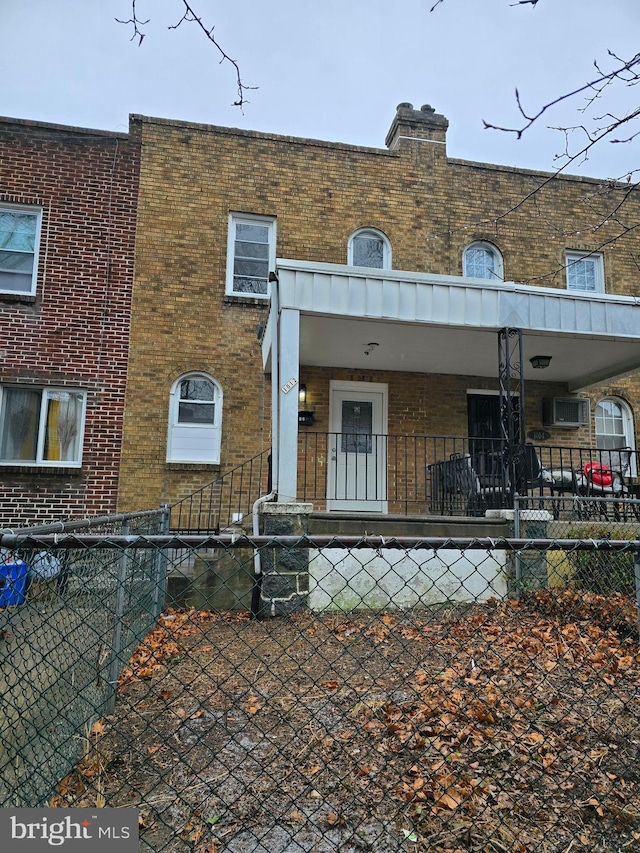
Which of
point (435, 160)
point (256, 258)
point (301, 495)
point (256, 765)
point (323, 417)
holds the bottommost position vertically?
point (256, 765)

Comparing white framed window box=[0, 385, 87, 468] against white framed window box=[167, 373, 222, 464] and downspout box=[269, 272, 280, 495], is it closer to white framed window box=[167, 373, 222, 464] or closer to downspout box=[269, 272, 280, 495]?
white framed window box=[167, 373, 222, 464]

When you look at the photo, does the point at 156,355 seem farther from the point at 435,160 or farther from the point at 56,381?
the point at 435,160

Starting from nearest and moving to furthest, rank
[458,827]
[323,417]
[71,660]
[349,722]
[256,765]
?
[458,827], [256,765], [71,660], [349,722], [323,417]

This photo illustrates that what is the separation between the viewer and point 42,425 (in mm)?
8469

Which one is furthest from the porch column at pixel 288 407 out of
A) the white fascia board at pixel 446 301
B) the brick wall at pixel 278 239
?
the brick wall at pixel 278 239

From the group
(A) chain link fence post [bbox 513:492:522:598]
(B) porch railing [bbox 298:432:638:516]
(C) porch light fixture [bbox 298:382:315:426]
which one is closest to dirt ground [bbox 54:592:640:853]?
(A) chain link fence post [bbox 513:492:522:598]

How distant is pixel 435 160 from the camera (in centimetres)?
1040

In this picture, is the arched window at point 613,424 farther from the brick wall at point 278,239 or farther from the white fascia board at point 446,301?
the white fascia board at point 446,301

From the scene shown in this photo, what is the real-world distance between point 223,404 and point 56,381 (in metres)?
2.62

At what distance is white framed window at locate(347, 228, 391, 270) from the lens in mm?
9891

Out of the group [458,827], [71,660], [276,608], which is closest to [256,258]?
[276,608]

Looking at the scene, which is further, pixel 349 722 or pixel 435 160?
pixel 435 160

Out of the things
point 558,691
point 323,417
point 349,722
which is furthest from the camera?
point 323,417

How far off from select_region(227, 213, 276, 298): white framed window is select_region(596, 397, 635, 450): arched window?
6621 mm
